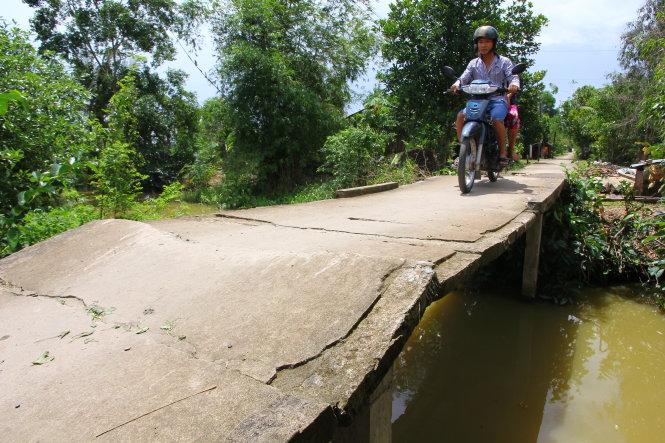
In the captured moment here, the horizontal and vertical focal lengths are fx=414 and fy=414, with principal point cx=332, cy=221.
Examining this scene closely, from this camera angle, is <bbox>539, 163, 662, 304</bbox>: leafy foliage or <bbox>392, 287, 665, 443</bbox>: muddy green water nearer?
<bbox>392, 287, 665, 443</bbox>: muddy green water

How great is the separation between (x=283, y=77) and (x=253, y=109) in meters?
1.44

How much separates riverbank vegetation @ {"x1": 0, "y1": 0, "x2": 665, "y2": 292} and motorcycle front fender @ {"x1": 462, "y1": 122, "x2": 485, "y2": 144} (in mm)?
1559

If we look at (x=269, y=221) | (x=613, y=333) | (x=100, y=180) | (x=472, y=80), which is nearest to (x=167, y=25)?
(x=100, y=180)

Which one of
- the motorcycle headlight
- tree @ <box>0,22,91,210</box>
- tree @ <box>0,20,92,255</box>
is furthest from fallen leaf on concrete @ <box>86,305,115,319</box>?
the motorcycle headlight

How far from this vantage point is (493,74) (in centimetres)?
486

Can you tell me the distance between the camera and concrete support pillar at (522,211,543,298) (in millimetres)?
4508

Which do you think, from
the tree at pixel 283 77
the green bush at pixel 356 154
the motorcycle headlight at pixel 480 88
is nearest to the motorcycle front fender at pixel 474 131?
the motorcycle headlight at pixel 480 88

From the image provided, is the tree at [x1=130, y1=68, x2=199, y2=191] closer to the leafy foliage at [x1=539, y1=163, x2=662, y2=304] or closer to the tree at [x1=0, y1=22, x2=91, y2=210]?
the tree at [x1=0, y1=22, x2=91, y2=210]

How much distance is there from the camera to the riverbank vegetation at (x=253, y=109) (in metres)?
4.53

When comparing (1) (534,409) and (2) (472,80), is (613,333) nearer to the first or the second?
(1) (534,409)

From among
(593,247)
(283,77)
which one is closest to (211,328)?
(593,247)

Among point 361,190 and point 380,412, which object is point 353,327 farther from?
point 361,190

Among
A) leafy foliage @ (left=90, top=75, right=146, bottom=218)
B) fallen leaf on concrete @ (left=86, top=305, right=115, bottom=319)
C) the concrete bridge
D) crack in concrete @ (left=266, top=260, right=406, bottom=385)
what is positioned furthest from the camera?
leafy foliage @ (left=90, top=75, right=146, bottom=218)

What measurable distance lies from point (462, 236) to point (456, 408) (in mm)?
1323
